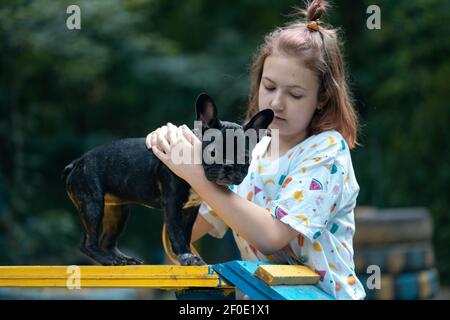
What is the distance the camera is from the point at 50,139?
11023 mm

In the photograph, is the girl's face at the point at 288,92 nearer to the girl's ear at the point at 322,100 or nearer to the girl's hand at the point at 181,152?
the girl's ear at the point at 322,100

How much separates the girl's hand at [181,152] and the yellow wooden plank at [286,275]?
41 cm

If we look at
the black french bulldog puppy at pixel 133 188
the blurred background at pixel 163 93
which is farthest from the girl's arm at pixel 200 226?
the blurred background at pixel 163 93

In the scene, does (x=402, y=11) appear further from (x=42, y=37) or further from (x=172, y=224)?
(x=172, y=224)

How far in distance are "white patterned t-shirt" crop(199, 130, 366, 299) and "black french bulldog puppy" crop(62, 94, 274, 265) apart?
0.30 metres

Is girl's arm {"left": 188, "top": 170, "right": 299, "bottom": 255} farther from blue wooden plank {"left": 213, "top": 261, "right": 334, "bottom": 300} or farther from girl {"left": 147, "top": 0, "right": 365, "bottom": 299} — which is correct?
blue wooden plank {"left": 213, "top": 261, "right": 334, "bottom": 300}

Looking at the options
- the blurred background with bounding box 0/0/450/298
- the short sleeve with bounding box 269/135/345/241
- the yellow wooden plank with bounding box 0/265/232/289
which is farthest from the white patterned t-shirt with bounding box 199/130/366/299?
the blurred background with bounding box 0/0/450/298

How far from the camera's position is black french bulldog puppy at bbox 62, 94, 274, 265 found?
2.70 m

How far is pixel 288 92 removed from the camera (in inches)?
117

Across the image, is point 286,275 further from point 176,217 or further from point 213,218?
point 213,218

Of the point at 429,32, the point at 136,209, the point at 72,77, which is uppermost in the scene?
the point at 429,32

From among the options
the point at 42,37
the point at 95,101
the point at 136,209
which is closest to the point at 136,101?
the point at 95,101

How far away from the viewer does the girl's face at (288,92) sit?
9.70ft
